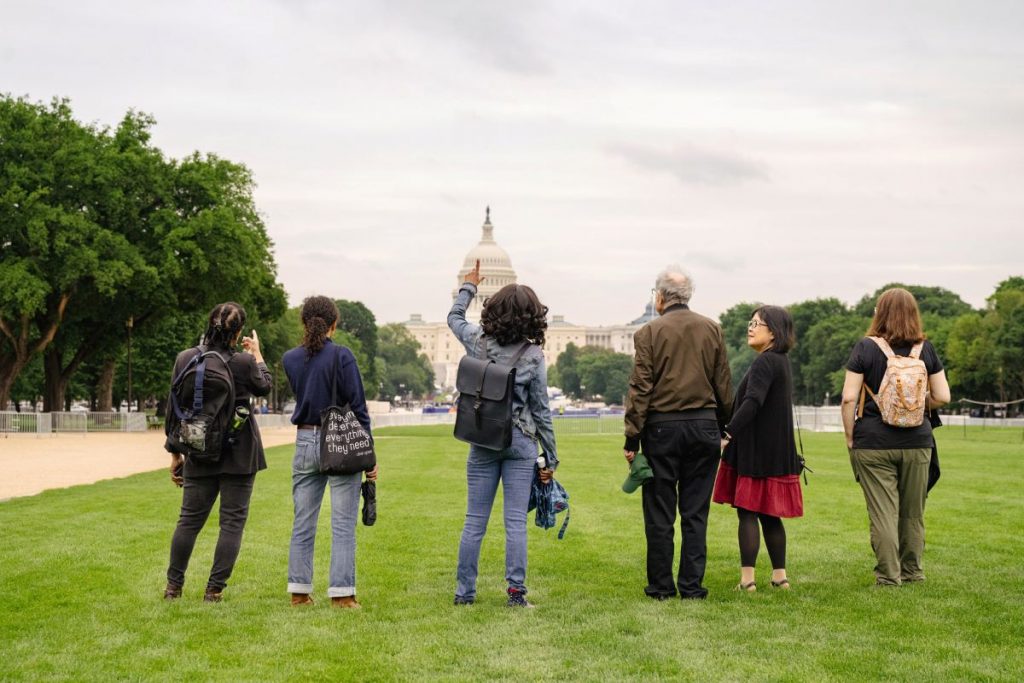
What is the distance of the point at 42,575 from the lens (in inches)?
376

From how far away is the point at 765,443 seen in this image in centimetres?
869

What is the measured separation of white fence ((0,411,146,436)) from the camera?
4034 centimetres

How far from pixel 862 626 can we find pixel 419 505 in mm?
8592

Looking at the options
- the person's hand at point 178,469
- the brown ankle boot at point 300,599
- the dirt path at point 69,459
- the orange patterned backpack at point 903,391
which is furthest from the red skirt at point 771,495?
the dirt path at point 69,459

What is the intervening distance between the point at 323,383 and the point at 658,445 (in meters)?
2.20

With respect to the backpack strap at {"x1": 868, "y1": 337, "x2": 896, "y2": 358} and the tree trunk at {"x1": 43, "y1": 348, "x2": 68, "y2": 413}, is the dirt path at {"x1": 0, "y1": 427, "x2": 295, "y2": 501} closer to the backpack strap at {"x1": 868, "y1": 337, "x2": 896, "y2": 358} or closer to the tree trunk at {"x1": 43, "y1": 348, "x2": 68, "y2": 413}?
the tree trunk at {"x1": 43, "y1": 348, "x2": 68, "y2": 413}

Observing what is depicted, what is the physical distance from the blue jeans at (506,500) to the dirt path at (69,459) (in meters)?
11.5

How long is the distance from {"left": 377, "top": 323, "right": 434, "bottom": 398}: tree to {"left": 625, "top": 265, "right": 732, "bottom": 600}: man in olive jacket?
13599 centimetres

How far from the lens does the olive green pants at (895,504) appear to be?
28.9 ft

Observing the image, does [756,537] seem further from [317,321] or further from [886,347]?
[317,321]

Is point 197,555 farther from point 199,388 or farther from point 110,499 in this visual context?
point 110,499

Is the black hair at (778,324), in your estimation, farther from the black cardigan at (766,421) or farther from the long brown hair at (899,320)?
the long brown hair at (899,320)

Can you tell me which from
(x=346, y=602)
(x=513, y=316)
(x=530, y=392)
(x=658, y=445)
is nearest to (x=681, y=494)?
(x=658, y=445)

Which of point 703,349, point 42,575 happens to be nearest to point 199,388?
point 42,575
